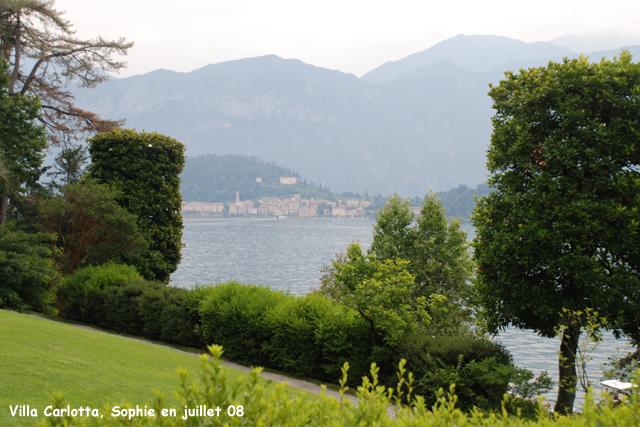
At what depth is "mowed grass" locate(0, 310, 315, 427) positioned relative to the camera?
557cm

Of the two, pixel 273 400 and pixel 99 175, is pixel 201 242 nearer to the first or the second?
pixel 99 175

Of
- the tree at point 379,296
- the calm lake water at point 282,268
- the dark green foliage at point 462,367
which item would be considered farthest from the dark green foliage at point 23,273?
the dark green foliage at point 462,367

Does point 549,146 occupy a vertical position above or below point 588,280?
above

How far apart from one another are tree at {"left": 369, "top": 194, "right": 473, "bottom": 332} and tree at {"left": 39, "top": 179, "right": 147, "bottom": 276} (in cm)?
994

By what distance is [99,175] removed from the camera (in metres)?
19.7

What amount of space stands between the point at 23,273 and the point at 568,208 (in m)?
14.3

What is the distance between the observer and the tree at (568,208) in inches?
324

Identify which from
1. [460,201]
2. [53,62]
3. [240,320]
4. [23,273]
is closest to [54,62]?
[53,62]

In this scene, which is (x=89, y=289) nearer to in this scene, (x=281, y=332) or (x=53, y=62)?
(x=281, y=332)

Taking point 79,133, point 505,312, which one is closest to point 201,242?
point 79,133

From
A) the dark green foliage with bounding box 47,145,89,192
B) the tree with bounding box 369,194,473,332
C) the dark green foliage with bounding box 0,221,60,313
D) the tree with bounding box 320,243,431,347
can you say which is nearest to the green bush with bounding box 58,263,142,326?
the dark green foliage with bounding box 0,221,60,313

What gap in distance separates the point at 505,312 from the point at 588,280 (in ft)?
5.86

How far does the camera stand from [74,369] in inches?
273

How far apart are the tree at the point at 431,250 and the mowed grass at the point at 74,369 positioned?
8.67 metres
